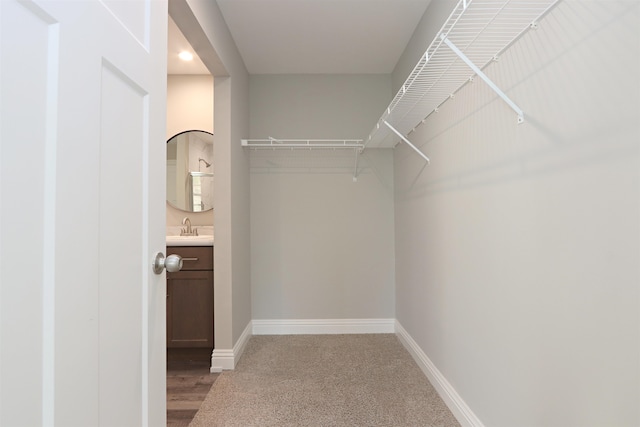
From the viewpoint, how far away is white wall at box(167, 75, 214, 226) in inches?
118

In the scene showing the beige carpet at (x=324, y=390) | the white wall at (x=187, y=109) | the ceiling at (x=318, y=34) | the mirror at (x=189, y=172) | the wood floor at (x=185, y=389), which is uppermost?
the ceiling at (x=318, y=34)

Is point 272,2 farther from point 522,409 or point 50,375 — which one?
point 522,409

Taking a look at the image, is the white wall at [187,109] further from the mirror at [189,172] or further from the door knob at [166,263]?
the door knob at [166,263]

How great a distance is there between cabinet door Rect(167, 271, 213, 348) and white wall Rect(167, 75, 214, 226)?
0.72 m

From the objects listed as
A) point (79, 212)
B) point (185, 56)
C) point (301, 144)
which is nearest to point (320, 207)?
point (301, 144)

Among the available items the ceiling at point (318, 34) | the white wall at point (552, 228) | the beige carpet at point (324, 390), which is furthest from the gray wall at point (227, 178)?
the white wall at point (552, 228)

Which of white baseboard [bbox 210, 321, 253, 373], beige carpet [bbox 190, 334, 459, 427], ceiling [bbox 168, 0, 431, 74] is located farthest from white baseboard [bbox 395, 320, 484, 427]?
ceiling [bbox 168, 0, 431, 74]

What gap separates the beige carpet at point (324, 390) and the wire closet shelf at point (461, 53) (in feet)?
4.70

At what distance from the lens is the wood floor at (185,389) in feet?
5.89

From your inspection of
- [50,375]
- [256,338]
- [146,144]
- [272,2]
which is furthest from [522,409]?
[272,2]

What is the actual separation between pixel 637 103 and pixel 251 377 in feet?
7.43

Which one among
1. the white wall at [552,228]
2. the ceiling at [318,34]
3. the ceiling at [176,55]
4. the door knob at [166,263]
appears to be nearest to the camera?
the white wall at [552,228]

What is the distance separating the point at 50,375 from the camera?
574mm

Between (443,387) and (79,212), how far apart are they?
1947mm
